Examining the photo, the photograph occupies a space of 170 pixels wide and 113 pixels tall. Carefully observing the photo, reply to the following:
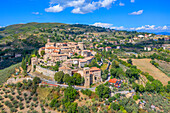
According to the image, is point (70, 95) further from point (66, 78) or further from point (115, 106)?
point (115, 106)

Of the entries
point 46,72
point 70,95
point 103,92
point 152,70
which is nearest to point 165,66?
point 152,70

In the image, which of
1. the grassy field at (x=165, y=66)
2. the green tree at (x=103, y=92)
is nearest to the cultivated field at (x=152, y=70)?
the grassy field at (x=165, y=66)

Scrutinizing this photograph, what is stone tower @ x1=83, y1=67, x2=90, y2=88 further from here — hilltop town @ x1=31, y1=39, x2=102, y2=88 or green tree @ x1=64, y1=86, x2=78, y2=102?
green tree @ x1=64, y1=86, x2=78, y2=102

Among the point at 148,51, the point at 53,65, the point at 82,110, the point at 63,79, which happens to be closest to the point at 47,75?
the point at 53,65

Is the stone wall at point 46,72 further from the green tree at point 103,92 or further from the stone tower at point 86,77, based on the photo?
the green tree at point 103,92

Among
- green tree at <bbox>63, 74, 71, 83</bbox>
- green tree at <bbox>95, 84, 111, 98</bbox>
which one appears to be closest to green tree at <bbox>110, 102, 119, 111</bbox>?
green tree at <bbox>95, 84, 111, 98</bbox>

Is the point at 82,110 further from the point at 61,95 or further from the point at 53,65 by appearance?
the point at 53,65

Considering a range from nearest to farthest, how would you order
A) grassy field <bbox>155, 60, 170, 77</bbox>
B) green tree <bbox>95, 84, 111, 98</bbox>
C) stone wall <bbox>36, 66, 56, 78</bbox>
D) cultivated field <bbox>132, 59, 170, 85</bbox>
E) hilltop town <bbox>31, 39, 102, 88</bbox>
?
green tree <bbox>95, 84, 111, 98</bbox> < hilltop town <bbox>31, 39, 102, 88</bbox> < stone wall <bbox>36, 66, 56, 78</bbox> < cultivated field <bbox>132, 59, 170, 85</bbox> < grassy field <bbox>155, 60, 170, 77</bbox>

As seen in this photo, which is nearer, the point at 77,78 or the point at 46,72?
the point at 77,78
